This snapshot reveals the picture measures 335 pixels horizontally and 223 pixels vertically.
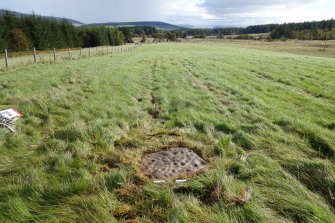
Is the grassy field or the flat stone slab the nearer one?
the grassy field

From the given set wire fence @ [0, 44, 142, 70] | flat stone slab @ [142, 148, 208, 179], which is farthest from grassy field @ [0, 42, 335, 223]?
wire fence @ [0, 44, 142, 70]

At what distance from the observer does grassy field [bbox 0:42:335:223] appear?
3404 millimetres

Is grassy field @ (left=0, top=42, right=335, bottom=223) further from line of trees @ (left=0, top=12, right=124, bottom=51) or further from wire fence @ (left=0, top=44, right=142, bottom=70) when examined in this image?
line of trees @ (left=0, top=12, right=124, bottom=51)

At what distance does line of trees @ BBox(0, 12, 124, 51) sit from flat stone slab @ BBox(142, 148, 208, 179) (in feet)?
152

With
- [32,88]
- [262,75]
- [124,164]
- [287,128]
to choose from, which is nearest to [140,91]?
[32,88]

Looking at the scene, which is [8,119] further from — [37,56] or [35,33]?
[35,33]

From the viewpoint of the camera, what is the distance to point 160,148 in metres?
5.35

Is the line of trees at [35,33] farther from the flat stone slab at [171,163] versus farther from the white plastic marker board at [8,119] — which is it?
the flat stone slab at [171,163]

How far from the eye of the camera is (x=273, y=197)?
364cm

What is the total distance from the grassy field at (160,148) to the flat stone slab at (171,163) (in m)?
0.17

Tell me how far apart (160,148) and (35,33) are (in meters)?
54.9

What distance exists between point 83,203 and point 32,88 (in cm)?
882

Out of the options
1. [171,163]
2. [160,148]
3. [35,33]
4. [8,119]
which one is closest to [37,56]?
[35,33]

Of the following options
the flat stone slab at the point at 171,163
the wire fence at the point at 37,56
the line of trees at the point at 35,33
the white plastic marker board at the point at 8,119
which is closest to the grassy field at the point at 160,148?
the flat stone slab at the point at 171,163
